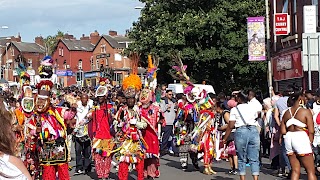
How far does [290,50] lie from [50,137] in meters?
19.9

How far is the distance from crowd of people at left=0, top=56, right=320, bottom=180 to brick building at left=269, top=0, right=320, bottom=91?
1062cm

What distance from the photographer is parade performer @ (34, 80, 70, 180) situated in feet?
30.4

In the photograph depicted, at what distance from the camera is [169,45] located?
34.1m

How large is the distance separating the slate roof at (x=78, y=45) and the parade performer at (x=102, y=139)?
75.6 meters

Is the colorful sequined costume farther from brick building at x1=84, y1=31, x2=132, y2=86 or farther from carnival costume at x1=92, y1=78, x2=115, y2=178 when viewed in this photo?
brick building at x1=84, y1=31, x2=132, y2=86

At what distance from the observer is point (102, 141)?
11.9 m

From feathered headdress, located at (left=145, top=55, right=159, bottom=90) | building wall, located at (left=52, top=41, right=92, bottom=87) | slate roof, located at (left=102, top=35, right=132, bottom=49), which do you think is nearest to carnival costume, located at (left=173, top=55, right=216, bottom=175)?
feathered headdress, located at (left=145, top=55, right=159, bottom=90)

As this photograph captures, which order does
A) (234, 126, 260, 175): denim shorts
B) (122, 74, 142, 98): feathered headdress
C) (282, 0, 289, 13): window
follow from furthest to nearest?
(282, 0, 289, 13): window → (122, 74, 142, 98): feathered headdress → (234, 126, 260, 175): denim shorts

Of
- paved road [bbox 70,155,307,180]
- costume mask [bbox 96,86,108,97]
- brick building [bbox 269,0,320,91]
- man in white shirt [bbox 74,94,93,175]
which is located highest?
brick building [bbox 269,0,320,91]

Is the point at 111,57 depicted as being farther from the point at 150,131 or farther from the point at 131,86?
the point at 131,86

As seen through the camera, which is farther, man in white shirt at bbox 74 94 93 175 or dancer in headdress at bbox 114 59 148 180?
man in white shirt at bbox 74 94 93 175

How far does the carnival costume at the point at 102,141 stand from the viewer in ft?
38.9

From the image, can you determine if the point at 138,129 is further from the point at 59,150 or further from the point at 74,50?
the point at 74,50

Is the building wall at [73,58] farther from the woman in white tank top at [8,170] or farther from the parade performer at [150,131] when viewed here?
the woman in white tank top at [8,170]
